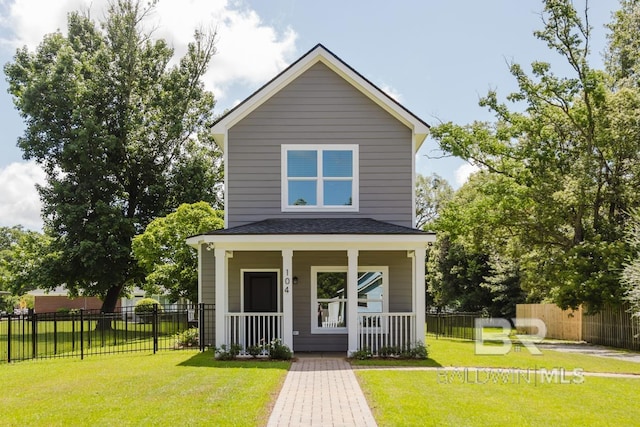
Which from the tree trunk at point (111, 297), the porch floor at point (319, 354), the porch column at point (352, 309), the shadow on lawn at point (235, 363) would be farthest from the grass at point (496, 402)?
the tree trunk at point (111, 297)

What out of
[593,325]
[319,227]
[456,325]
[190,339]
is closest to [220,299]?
[319,227]

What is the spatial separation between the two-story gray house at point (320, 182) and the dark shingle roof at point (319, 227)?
203 millimetres

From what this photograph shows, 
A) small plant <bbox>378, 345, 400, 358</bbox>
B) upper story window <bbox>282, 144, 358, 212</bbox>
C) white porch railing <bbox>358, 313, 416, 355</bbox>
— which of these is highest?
upper story window <bbox>282, 144, 358, 212</bbox>

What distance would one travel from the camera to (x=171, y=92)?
37875mm

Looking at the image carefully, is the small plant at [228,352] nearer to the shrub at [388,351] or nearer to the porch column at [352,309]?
the porch column at [352,309]

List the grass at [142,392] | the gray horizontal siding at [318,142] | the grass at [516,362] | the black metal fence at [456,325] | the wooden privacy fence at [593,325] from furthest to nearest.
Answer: the black metal fence at [456,325]
the wooden privacy fence at [593,325]
the gray horizontal siding at [318,142]
the grass at [516,362]
the grass at [142,392]

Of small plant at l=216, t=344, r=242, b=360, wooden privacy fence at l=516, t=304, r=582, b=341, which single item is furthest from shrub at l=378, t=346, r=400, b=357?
wooden privacy fence at l=516, t=304, r=582, b=341

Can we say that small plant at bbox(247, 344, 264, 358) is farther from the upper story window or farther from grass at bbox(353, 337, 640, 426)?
the upper story window

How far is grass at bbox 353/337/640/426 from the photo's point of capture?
9.20 meters

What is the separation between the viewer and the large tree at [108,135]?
3350 centimetres

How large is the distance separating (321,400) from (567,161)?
21429 millimetres

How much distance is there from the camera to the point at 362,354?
52.6ft

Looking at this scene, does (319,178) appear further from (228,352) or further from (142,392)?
(142,392)

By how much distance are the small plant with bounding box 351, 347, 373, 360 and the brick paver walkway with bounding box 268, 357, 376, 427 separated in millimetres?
Result: 1164
